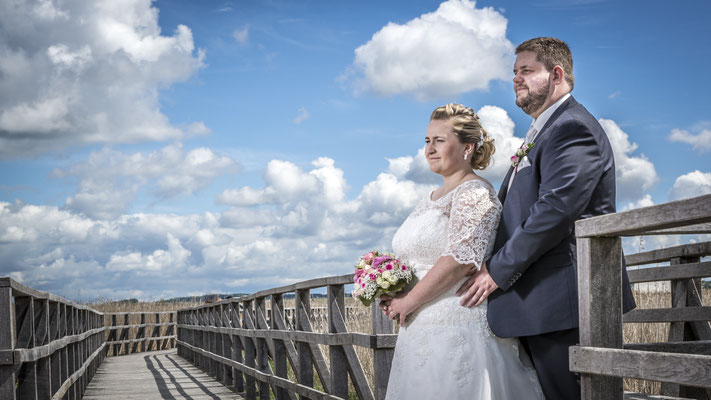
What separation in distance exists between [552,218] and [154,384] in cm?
1113

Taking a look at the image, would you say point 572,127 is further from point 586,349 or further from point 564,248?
point 586,349

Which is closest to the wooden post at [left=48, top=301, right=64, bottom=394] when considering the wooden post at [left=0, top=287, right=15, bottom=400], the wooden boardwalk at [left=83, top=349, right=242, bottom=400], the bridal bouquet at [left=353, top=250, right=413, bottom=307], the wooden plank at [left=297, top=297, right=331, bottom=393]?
the wooden post at [left=0, top=287, right=15, bottom=400]


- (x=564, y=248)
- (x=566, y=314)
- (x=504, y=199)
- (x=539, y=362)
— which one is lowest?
(x=539, y=362)

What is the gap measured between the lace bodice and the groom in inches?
3.7

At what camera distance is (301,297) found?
6.63 metres

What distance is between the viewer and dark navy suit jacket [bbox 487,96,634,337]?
2.68 meters

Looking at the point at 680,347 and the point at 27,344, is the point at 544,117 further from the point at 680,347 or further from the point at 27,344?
the point at 27,344

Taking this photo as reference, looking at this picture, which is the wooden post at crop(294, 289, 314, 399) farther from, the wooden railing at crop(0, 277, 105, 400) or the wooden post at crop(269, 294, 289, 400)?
the wooden railing at crop(0, 277, 105, 400)

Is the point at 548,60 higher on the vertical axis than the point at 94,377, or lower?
higher

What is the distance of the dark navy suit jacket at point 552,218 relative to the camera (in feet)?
8.78

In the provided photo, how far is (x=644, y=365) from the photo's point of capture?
2.30 metres

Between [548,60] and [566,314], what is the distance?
3.34 ft

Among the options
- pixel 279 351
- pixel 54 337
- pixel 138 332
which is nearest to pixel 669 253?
pixel 279 351

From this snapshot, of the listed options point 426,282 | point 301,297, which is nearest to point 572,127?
point 426,282
